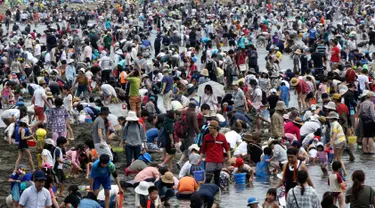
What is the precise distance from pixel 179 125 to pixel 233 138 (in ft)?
4.22

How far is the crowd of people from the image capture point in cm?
1408

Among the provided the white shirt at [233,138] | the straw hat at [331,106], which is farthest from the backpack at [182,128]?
the straw hat at [331,106]

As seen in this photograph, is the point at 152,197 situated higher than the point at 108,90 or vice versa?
the point at 108,90

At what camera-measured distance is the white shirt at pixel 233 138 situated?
18688 millimetres

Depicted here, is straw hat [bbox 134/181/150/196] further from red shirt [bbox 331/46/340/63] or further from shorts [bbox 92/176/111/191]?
red shirt [bbox 331/46/340/63]

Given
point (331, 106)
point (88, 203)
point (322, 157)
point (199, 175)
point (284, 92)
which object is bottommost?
point (88, 203)

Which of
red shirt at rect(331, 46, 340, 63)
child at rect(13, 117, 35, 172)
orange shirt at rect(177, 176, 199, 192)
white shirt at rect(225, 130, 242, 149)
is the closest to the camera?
orange shirt at rect(177, 176, 199, 192)

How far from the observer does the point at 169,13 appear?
61.2 metres

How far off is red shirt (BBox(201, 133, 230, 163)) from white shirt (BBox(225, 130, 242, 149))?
120 inches

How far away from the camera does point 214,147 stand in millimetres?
15516

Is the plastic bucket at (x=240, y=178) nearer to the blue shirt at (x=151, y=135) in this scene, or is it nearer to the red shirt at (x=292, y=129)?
the red shirt at (x=292, y=129)

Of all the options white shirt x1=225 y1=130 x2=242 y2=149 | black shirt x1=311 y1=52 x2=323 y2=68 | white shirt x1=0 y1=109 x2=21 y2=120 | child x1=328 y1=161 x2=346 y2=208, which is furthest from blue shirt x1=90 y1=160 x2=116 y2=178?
black shirt x1=311 y1=52 x2=323 y2=68

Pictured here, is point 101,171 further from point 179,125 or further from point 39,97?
point 39,97

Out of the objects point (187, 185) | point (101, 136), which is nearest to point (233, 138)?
point (101, 136)
